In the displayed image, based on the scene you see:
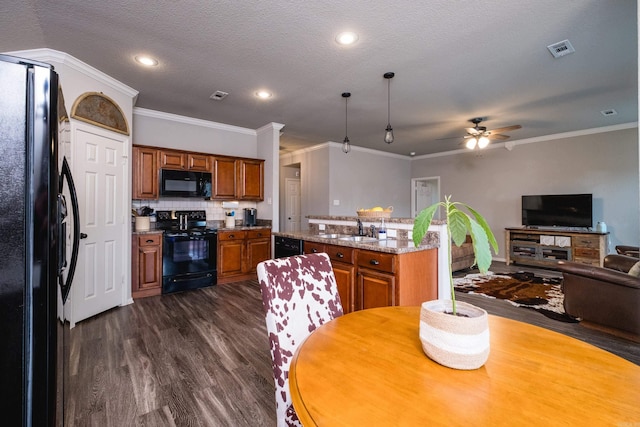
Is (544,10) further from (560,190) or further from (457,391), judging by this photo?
(560,190)

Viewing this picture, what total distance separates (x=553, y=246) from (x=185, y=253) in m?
6.50

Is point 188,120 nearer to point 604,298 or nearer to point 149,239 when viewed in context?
point 149,239

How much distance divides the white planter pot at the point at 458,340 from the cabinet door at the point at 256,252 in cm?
410

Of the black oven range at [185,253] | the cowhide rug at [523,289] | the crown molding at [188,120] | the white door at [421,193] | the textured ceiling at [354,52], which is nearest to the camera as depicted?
the textured ceiling at [354,52]

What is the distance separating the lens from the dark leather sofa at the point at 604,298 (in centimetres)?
254

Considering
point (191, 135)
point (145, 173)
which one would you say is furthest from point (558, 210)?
point (145, 173)

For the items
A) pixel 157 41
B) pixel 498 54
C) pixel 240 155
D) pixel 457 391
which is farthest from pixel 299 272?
pixel 240 155

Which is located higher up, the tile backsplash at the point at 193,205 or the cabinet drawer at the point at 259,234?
the tile backsplash at the point at 193,205

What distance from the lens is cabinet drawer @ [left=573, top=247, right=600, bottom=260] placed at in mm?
5046

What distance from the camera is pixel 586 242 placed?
16.9ft

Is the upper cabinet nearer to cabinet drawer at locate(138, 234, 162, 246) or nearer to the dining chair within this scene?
cabinet drawer at locate(138, 234, 162, 246)

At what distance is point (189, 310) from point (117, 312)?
779 millimetres

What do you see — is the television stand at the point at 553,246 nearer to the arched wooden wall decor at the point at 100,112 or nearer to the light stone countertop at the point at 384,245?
the light stone countertop at the point at 384,245

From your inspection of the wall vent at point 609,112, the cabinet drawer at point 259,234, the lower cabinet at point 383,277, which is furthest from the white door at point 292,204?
the wall vent at point 609,112
